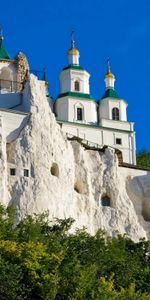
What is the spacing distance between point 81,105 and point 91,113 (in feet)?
2.79

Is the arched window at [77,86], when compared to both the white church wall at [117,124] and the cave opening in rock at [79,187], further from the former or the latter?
the cave opening in rock at [79,187]

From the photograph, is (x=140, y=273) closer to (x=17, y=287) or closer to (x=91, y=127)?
(x=17, y=287)

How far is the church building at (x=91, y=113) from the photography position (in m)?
51.6

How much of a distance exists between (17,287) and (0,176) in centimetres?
872

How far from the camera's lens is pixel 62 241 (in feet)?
117

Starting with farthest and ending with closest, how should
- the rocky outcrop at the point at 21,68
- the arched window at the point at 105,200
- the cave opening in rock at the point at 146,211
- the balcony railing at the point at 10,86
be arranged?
1. the rocky outcrop at the point at 21,68
2. the cave opening in rock at the point at 146,211
3. the balcony railing at the point at 10,86
4. the arched window at the point at 105,200

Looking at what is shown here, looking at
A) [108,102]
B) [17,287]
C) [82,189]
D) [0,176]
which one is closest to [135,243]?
[82,189]

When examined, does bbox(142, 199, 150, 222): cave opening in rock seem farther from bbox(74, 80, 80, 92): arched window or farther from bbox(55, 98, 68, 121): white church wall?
bbox(74, 80, 80, 92): arched window

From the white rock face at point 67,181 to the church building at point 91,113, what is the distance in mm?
4241

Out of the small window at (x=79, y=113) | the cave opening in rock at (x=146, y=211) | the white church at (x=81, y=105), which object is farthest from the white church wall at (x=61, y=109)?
the cave opening in rock at (x=146, y=211)

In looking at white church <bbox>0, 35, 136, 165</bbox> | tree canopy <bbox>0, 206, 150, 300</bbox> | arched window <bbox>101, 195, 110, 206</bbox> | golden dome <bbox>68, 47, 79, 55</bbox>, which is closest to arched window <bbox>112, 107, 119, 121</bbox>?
white church <bbox>0, 35, 136, 165</bbox>

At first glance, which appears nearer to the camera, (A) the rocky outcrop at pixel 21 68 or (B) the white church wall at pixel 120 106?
(A) the rocky outcrop at pixel 21 68

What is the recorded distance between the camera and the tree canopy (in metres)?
31.4

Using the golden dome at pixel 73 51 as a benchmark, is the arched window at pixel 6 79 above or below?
below
